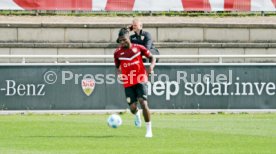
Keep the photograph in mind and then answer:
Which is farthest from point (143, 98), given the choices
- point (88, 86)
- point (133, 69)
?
point (88, 86)

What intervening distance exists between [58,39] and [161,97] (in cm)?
427

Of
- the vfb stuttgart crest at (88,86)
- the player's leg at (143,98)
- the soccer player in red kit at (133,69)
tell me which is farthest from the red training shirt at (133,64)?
the vfb stuttgart crest at (88,86)

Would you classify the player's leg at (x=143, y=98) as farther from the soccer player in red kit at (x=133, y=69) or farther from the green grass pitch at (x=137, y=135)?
the green grass pitch at (x=137, y=135)

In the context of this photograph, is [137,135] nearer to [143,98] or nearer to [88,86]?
[143,98]

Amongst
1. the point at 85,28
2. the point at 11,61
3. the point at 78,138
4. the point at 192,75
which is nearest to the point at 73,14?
the point at 85,28

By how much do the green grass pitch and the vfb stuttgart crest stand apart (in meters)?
0.97

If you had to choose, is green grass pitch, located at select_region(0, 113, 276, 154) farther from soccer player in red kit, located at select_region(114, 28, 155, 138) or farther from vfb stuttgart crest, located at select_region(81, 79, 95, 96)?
vfb stuttgart crest, located at select_region(81, 79, 95, 96)

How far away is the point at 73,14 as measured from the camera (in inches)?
1214

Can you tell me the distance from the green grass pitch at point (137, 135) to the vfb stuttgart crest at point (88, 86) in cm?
97

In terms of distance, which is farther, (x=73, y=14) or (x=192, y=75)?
(x=73, y=14)

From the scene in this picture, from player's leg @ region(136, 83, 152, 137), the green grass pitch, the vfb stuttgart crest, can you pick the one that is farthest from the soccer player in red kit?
the vfb stuttgart crest

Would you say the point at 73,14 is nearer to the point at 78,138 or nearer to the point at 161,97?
the point at 161,97

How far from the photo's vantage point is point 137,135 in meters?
19.1

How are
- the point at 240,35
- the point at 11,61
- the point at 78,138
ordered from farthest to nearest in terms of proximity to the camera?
the point at 240,35
the point at 11,61
the point at 78,138
